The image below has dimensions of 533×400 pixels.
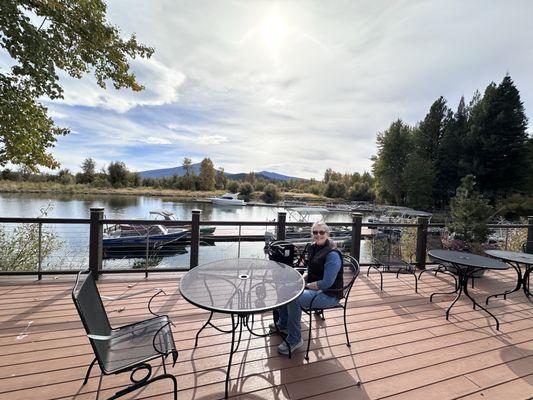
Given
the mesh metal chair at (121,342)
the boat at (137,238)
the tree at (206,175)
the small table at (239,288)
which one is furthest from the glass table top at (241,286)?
the tree at (206,175)

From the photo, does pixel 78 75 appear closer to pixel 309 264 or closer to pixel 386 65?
pixel 309 264

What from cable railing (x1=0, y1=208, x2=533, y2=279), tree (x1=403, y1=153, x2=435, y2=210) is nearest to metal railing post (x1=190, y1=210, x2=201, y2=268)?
cable railing (x1=0, y1=208, x2=533, y2=279)

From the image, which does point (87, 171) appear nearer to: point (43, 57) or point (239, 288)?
point (43, 57)

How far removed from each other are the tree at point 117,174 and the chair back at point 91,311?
46.0 m

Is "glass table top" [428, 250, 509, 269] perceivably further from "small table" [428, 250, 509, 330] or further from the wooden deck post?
the wooden deck post

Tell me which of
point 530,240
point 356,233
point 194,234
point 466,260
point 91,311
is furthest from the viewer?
point 530,240

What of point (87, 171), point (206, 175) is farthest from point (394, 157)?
point (87, 171)

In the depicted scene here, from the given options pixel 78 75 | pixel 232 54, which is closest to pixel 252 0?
pixel 232 54

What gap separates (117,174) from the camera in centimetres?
4281

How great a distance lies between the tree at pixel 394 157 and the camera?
3222 cm

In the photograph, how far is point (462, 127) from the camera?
28.8 m

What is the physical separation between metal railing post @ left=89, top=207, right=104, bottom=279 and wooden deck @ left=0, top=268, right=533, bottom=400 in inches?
14.6

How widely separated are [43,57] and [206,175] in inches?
1898

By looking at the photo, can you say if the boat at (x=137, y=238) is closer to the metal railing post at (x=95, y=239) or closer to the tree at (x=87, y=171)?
the metal railing post at (x=95, y=239)
